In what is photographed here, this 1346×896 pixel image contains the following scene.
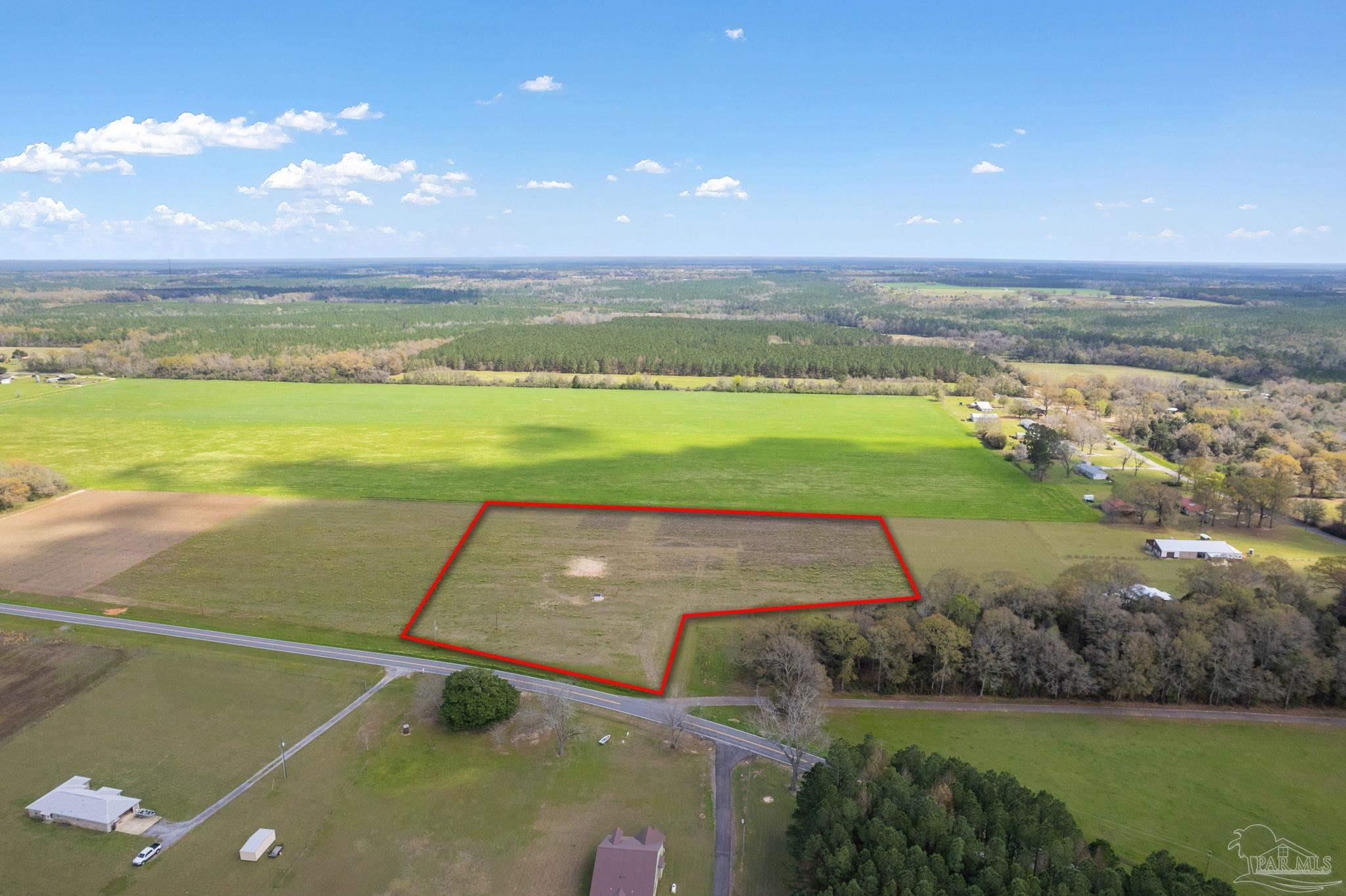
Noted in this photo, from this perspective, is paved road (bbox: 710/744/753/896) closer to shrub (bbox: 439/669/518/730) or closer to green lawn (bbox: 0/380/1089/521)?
shrub (bbox: 439/669/518/730)

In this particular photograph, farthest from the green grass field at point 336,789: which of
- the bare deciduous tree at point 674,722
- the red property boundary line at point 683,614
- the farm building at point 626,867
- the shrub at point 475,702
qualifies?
the red property boundary line at point 683,614

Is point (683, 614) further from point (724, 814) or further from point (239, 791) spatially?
point (239, 791)

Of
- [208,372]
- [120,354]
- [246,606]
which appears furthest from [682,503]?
[120,354]

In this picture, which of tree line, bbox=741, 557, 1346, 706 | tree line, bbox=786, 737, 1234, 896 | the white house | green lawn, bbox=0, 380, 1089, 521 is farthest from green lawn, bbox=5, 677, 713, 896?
green lawn, bbox=0, 380, 1089, 521

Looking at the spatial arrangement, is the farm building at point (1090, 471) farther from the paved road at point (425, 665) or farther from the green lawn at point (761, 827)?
the green lawn at point (761, 827)

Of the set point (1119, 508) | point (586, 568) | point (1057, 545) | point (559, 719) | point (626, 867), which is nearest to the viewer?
point (626, 867)

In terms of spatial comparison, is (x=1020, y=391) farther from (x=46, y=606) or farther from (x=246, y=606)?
(x=46, y=606)

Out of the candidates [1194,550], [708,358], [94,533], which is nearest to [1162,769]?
[1194,550]
